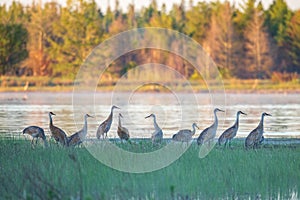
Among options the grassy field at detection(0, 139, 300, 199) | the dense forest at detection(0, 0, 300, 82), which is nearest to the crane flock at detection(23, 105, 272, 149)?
the grassy field at detection(0, 139, 300, 199)

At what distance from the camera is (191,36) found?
6600 centimetres

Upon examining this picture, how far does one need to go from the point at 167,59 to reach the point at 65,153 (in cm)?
4905

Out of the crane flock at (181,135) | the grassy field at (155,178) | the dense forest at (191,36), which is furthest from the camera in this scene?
the dense forest at (191,36)

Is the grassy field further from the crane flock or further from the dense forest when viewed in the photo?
the dense forest

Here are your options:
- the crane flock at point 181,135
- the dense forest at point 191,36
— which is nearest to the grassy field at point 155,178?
the crane flock at point 181,135

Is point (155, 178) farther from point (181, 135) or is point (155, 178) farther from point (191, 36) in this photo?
point (191, 36)

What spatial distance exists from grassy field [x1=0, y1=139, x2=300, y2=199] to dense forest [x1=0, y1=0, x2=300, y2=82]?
46.1 metres

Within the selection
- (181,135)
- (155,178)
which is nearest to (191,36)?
(181,135)

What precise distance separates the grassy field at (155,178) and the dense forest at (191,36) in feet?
151

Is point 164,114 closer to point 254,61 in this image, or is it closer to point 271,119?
point 271,119

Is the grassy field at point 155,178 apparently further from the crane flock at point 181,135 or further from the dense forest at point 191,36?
the dense forest at point 191,36

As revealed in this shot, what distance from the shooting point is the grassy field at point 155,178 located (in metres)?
11.1

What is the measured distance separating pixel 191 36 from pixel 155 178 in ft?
178

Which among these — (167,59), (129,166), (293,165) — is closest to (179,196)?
(129,166)
